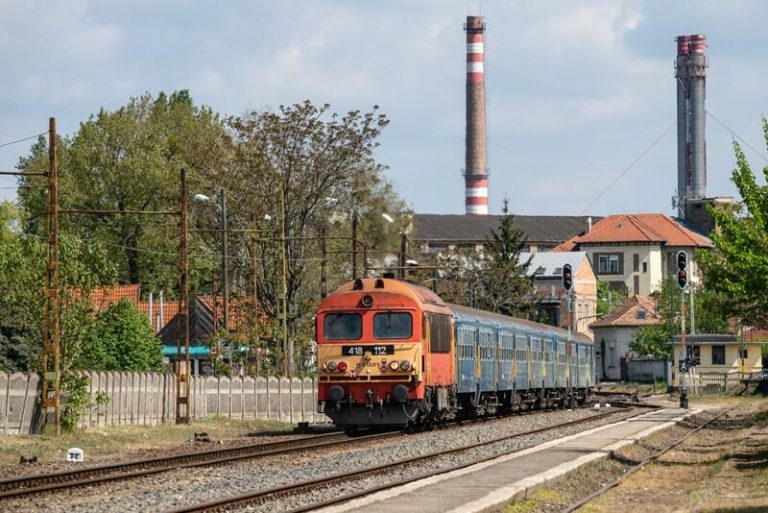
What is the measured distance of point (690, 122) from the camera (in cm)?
17488

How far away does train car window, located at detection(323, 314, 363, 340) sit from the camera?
34.6 meters

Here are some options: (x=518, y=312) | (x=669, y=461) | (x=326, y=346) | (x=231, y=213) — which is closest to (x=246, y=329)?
(x=231, y=213)

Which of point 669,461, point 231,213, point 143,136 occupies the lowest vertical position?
point 669,461

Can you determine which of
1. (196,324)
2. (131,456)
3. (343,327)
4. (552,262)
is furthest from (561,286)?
(131,456)

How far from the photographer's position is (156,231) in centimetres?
9381

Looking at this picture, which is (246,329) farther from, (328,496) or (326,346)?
(328,496)

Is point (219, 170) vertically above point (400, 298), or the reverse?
point (219, 170)

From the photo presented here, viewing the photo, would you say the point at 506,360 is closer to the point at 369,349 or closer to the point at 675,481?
the point at 369,349

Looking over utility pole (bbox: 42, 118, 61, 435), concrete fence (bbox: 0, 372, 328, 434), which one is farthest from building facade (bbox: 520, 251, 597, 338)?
utility pole (bbox: 42, 118, 61, 435)

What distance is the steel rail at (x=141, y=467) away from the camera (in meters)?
21.7

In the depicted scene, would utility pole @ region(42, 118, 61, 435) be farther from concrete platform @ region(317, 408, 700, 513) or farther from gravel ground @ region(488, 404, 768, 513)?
gravel ground @ region(488, 404, 768, 513)

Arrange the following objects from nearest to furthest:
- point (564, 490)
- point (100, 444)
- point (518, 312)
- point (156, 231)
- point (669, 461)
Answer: point (564, 490)
point (669, 461)
point (100, 444)
point (156, 231)
point (518, 312)

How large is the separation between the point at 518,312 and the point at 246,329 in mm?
49821

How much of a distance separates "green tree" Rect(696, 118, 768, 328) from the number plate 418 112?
1667cm
